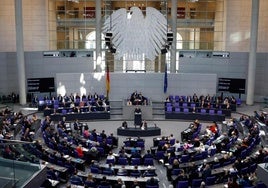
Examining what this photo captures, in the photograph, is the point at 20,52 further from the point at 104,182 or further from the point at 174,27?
the point at 104,182

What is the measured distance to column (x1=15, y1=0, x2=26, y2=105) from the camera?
28797 millimetres

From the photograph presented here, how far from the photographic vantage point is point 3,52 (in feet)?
103

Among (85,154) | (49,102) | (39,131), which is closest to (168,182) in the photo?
(85,154)

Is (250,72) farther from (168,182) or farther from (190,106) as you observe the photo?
(168,182)

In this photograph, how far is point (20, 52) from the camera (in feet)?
96.2

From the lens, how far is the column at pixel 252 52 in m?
29.1

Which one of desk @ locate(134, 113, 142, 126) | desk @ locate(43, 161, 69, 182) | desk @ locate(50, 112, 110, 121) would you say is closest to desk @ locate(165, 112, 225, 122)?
desk @ locate(134, 113, 142, 126)

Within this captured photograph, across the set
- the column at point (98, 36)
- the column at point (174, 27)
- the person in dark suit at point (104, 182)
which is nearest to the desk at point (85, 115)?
the column at point (98, 36)

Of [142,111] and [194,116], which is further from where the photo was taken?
[194,116]

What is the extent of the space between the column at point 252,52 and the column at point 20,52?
17.9m

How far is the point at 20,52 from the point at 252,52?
59.5 ft

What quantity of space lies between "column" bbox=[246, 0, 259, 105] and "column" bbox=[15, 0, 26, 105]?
58.6ft

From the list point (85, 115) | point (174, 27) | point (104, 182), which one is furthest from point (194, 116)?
point (104, 182)

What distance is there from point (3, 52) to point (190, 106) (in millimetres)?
16087
